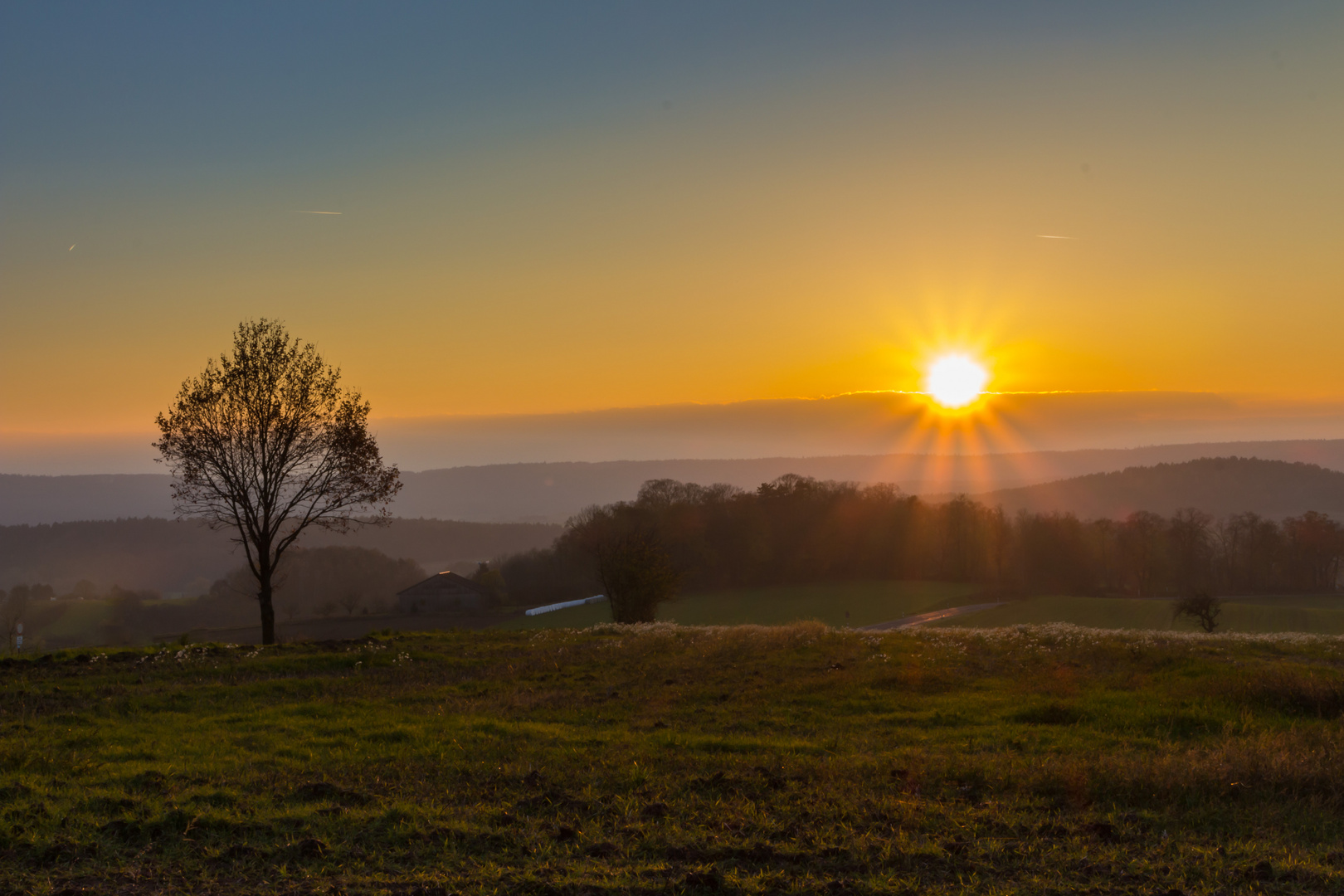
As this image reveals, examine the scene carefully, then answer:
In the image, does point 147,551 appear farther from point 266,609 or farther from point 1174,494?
point 1174,494

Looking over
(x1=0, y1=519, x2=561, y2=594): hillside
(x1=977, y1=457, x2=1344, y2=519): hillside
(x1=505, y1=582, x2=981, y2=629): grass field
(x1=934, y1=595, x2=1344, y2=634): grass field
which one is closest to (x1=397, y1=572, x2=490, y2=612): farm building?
(x1=505, y1=582, x2=981, y2=629): grass field

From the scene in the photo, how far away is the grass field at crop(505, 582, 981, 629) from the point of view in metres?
68.4

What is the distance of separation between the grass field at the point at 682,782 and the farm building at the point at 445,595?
69057mm

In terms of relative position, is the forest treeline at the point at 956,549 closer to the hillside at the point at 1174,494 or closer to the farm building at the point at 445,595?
the farm building at the point at 445,595

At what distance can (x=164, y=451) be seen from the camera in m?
28.0

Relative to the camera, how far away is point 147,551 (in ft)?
575

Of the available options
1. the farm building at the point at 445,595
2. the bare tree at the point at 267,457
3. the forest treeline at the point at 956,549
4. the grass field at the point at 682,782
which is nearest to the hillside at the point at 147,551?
the farm building at the point at 445,595

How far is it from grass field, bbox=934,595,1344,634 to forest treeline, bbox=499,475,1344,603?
11273mm

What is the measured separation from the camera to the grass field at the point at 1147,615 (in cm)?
6097

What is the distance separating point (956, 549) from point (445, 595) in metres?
55.3

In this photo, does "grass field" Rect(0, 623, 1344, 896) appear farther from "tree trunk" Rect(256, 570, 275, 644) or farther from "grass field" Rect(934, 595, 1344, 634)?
"grass field" Rect(934, 595, 1344, 634)

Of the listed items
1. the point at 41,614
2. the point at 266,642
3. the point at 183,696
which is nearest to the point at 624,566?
the point at 266,642

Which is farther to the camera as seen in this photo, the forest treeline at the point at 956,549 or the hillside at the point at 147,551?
the hillside at the point at 147,551

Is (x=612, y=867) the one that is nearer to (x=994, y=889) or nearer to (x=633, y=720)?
(x=994, y=889)
